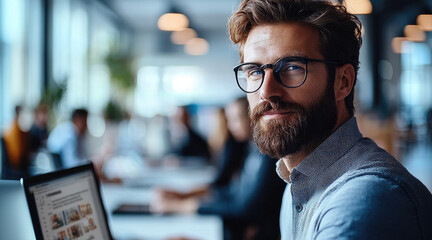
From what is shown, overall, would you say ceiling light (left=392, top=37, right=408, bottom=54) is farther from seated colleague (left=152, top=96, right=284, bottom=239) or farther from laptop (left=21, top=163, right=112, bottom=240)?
laptop (left=21, top=163, right=112, bottom=240)

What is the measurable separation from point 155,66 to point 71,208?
51.0 feet

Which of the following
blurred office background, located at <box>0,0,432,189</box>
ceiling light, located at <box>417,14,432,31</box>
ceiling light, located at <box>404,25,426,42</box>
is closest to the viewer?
ceiling light, located at <box>417,14,432,31</box>

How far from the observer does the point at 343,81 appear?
3.96 feet

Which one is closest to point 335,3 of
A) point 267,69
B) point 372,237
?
point 267,69

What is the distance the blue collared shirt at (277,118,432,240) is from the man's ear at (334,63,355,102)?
9 cm

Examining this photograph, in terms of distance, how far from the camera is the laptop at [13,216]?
1.14m

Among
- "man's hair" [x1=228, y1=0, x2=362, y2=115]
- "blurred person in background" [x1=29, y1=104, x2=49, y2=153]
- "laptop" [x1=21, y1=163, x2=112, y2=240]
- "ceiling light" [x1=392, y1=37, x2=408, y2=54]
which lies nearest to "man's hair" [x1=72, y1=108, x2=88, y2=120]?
"blurred person in background" [x1=29, y1=104, x2=49, y2=153]

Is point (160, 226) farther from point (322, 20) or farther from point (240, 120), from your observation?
point (322, 20)

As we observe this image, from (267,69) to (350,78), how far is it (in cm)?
27

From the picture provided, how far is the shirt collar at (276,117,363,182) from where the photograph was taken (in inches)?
42.1

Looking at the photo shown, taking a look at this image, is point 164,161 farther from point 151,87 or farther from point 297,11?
point 151,87

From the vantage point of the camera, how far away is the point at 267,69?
3.67 ft

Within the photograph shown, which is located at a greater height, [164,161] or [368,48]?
[368,48]

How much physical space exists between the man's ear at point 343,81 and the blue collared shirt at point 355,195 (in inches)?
3.4
